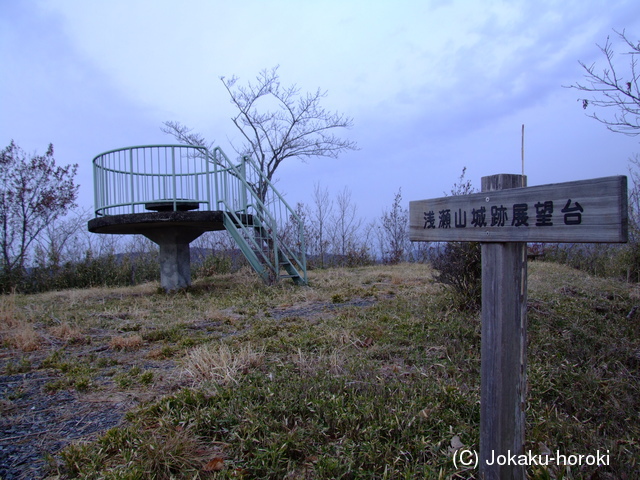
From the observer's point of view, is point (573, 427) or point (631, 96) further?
point (631, 96)

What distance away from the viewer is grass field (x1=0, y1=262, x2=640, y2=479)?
2.18m

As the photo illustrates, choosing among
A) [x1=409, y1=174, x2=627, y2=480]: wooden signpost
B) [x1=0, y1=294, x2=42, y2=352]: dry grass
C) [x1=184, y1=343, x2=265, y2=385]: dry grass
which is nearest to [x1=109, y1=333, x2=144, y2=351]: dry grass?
[x1=0, y1=294, x2=42, y2=352]: dry grass

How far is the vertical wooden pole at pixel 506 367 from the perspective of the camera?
75.9 inches

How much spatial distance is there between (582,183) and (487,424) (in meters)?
1.15

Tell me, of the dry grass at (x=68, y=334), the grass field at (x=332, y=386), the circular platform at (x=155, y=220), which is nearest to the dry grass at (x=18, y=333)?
the grass field at (x=332, y=386)

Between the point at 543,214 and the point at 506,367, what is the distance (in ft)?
2.33

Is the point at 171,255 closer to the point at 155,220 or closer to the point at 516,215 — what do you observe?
the point at 155,220

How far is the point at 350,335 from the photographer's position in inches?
164

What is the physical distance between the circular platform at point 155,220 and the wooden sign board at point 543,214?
617 centimetres

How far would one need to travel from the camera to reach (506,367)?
6.35 feet

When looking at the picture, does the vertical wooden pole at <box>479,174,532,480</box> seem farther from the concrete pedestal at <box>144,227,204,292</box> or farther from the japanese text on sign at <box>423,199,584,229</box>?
the concrete pedestal at <box>144,227,204,292</box>

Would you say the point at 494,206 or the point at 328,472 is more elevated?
the point at 494,206

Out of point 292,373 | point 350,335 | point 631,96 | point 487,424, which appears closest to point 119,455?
point 292,373

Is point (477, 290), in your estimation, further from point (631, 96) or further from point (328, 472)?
point (328, 472)
